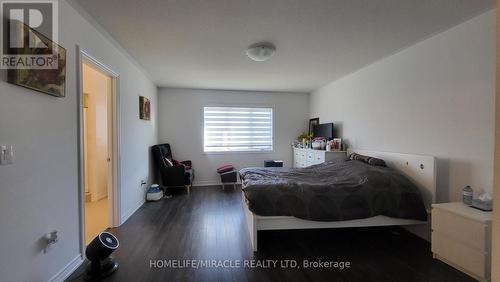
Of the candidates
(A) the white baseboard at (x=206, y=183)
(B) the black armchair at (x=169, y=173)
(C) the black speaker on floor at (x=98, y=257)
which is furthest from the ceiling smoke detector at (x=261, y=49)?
(A) the white baseboard at (x=206, y=183)

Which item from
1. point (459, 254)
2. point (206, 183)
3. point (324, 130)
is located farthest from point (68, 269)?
point (324, 130)

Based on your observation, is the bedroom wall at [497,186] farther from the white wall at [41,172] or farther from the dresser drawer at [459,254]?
the white wall at [41,172]

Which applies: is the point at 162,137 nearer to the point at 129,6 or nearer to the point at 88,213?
the point at 88,213

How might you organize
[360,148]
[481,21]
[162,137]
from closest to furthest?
[481,21] < [360,148] < [162,137]

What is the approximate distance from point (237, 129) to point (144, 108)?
7.71 feet

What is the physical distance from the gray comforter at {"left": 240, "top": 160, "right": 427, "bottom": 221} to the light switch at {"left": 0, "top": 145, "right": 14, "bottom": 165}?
6.08 feet

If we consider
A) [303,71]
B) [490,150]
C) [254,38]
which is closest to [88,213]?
[254,38]

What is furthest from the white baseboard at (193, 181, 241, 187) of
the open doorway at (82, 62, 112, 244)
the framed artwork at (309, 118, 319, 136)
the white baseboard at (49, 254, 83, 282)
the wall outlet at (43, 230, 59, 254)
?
the wall outlet at (43, 230, 59, 254)

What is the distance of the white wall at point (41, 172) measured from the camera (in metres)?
1.44

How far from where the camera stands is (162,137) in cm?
543

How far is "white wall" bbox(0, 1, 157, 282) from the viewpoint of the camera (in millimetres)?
1436

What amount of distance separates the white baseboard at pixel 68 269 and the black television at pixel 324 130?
4.29 metres

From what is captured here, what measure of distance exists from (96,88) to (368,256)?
4.86 m


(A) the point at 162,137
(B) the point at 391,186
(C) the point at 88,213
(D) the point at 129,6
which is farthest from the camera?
(A) the point at 162,137
